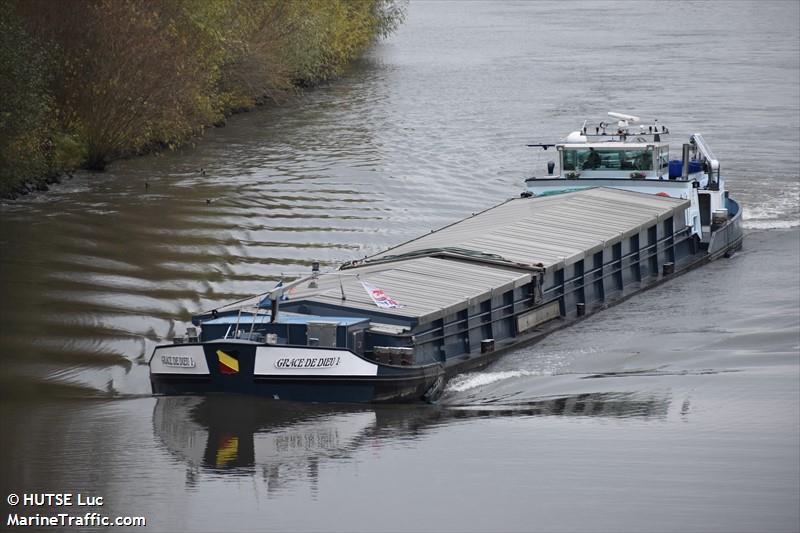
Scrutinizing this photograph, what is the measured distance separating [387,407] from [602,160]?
1563cm

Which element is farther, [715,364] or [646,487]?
[715,364]

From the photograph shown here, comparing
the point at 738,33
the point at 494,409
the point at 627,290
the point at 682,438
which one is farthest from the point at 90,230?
the point at 738,33

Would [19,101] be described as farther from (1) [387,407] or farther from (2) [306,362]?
(1) [387,407]

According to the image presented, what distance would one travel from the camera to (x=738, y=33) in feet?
297

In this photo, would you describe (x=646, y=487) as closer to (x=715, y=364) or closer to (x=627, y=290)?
(x=715, y=364)

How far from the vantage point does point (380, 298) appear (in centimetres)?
2377

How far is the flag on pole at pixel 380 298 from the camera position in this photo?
77.5ft

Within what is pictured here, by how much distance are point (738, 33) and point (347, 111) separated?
38000 millimetres

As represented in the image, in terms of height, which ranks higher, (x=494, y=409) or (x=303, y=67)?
(x=303, y=67)

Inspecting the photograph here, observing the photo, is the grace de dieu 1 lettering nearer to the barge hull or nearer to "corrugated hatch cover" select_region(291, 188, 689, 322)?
the barge hull

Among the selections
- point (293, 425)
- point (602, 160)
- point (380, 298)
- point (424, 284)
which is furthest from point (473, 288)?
point (602, 160)

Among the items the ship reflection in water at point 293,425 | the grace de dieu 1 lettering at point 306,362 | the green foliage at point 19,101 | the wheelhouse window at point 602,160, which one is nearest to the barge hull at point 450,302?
the grace de dieu 1 lettering at point 306,362

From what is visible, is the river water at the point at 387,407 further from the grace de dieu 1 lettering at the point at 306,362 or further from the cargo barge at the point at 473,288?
the grace de dieu 1 lettering at the point at 306,362

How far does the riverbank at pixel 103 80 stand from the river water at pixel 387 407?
1151mm
